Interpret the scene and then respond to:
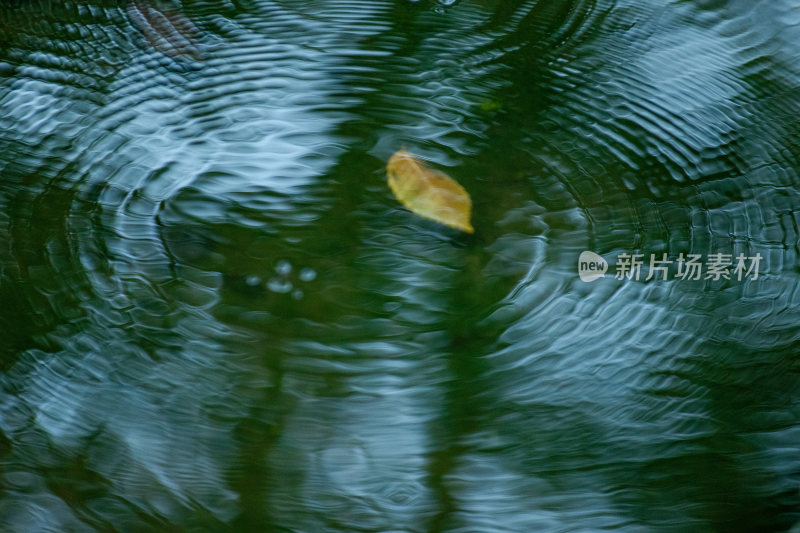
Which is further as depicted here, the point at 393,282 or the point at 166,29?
the point at 166,29

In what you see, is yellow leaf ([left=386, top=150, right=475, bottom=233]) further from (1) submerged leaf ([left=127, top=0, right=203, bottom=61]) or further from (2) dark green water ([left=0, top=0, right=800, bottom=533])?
(1) submerged leaf ([left=127, top=0, right=203, bottom=61])

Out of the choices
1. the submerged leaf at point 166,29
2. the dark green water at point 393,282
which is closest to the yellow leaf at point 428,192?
the dark green water at point 393,282

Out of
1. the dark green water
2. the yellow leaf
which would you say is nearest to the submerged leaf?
the dark green water

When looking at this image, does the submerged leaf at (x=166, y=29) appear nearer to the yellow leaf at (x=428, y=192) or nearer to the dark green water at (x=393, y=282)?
the dark green water at (x=393, y=282)

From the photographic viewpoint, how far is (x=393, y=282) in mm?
1271

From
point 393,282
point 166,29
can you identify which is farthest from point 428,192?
point 166,29

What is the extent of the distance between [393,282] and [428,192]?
22 centimetres

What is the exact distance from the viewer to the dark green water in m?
1.03

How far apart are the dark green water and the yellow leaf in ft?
0.09

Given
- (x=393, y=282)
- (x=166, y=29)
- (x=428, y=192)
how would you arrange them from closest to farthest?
(x=393, y=282), (x=428, y=192), (x=166, y=29)

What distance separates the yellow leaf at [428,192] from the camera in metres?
1.36

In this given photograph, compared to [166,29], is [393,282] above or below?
below

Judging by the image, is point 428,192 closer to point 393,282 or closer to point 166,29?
point 393,282

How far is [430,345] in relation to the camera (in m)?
1.19
